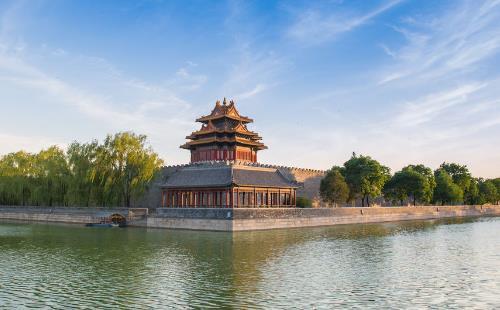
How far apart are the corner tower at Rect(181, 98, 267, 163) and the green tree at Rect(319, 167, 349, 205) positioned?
9.22m

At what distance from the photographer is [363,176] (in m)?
60.2

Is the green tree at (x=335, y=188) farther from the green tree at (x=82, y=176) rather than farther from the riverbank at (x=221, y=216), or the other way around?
the green tree at (x=82, y=176)

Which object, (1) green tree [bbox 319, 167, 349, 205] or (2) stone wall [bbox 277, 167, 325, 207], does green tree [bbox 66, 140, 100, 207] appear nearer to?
(2) stone wall [bbox 277, 167, 325, 207]

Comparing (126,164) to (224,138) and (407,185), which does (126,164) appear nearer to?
(224,138)

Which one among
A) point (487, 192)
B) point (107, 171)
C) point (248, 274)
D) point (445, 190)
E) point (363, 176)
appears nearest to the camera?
point (248, 274)

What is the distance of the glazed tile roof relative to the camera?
45.2 metres

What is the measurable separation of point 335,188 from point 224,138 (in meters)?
14.8

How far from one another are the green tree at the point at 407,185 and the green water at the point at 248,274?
35.8m

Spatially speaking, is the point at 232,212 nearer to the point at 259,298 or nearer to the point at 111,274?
the point at 111,274

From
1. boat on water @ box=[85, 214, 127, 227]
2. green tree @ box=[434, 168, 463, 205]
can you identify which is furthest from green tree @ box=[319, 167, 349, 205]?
boat on water @ box=[85, 214, 127, 227]

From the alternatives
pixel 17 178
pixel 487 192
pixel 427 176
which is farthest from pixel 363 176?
pixel 17 178

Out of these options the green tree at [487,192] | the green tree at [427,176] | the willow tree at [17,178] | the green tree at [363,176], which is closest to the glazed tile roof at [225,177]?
the green tree at [363,176]

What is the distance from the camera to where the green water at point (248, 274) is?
48.6ft

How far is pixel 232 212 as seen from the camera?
39.0 m
